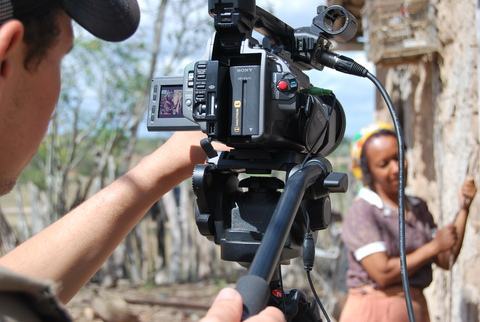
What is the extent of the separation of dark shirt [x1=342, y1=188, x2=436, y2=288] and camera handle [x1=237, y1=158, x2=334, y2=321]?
6.12 ft

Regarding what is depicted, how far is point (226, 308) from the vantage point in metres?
0.89

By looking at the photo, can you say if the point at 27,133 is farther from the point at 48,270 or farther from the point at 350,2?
the point at 350,2

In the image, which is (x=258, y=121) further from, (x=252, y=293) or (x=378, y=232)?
(x=378, y=232)

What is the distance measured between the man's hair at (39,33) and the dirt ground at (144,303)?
4.73m

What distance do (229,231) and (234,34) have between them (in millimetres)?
435

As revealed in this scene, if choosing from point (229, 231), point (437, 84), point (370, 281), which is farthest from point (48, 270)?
point (437, 84)

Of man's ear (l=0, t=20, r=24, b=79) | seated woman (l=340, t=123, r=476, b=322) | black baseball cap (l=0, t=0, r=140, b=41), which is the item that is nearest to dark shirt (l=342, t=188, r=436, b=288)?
seated woman (l=340, t=123, r=476, b=322)

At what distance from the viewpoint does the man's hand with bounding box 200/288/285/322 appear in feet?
2.87

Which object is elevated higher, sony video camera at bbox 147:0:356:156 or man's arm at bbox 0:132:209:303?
sony video camera at bbox 147:0:356:156

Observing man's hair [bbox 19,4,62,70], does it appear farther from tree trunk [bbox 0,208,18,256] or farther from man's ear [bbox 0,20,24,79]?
tree trunk [bbox 0,208,18,256]

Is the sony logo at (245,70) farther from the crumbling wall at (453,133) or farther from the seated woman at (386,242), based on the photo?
the crumbling wall at (453,133)

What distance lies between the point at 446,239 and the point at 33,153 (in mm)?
2223

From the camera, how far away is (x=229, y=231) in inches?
58.7

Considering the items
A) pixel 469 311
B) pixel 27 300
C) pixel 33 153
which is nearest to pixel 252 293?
pixel 27 300
